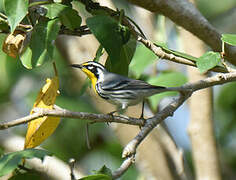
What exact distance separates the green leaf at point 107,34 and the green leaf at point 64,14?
110 millimetres

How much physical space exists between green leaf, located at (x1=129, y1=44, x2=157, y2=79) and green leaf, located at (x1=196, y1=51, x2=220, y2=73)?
713 millimetres

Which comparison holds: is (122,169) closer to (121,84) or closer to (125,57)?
(125,57)

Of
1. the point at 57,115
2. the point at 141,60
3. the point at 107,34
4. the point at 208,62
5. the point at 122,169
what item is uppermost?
the point at 141,60

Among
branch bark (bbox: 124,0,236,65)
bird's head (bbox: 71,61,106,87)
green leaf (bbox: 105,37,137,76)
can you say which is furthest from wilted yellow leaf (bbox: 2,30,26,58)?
bird's head (bbox: 71,61,106,87)

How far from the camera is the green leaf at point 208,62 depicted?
1.69 meters

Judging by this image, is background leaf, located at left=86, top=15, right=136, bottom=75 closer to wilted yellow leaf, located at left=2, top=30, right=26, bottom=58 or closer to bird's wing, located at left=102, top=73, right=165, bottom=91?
wilted yellow leaf, located at left=2, top=30, right=26, bottom=58

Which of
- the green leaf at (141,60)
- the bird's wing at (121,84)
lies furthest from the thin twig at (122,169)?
the green leaf at (141,60)

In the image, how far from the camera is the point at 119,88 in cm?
267

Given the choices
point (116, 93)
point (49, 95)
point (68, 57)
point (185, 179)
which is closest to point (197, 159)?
point (185, 179)

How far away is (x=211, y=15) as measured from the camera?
4516 mm

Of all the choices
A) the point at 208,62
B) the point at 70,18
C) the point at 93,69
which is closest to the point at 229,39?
the point at 208,62

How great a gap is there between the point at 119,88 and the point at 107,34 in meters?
1.03

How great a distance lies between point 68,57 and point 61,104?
1.81 feet

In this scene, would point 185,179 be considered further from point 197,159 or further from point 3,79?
point 3,79
